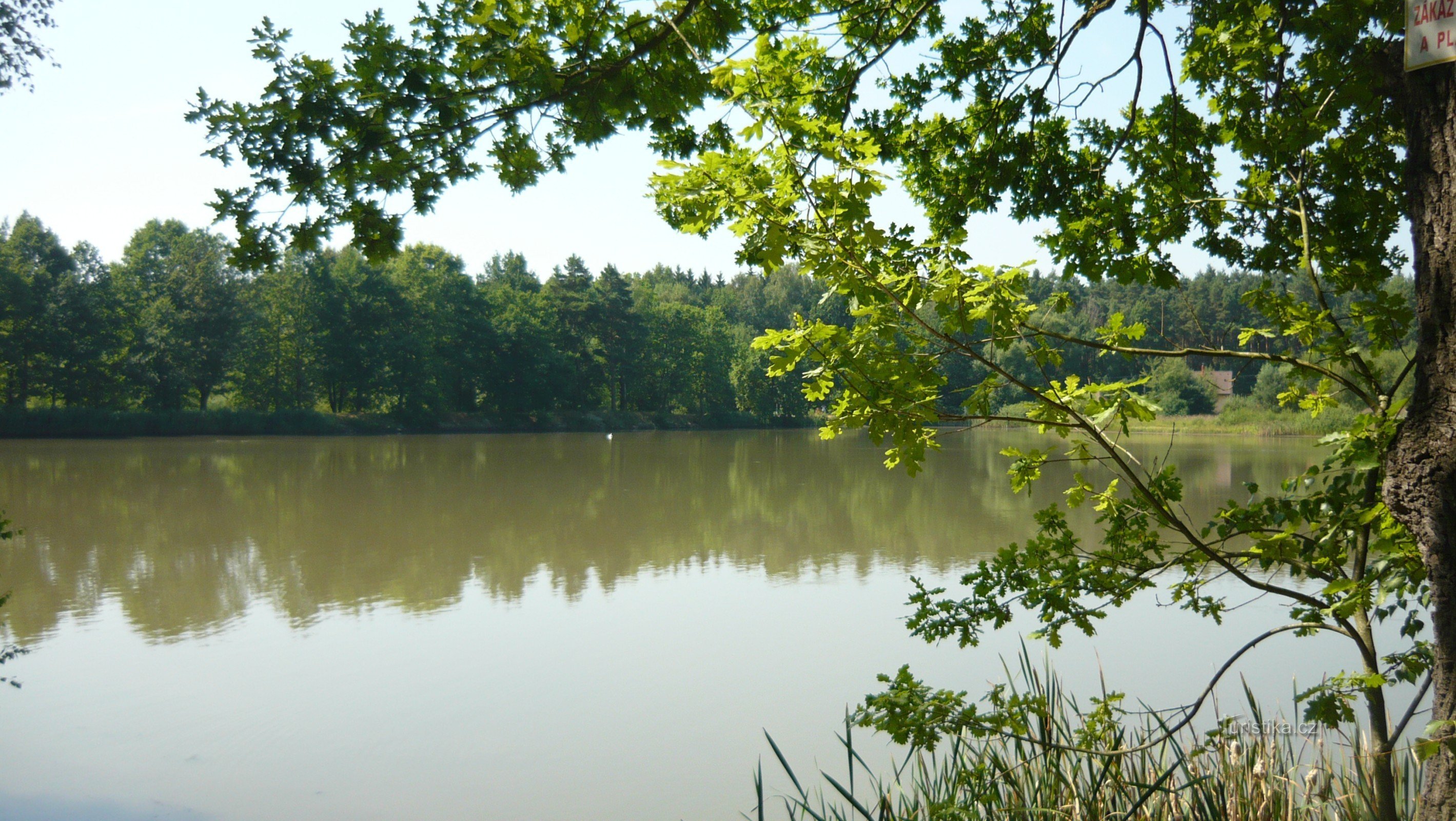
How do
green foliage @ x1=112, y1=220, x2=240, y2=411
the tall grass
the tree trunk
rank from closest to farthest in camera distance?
the tree trunk
the tall grass
green foliage @ x1=112, y1=220, x2=240, y2=411

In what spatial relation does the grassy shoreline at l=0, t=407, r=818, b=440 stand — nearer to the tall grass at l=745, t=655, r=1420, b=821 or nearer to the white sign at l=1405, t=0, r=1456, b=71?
the tall grass at l=745, t=655, r=1420, b=821

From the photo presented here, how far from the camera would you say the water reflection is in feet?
31.8

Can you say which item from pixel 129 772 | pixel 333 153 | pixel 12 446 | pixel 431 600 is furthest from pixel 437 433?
pixel 333 153

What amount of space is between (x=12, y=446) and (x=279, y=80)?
111 feet

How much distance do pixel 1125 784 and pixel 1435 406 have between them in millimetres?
1720

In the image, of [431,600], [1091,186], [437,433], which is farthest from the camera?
[437,433]

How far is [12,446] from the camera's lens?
2952cm

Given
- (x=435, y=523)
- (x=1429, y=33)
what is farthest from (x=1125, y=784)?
(x=435, y=523)

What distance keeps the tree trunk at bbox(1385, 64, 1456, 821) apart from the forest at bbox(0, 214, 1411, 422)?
1133 inches

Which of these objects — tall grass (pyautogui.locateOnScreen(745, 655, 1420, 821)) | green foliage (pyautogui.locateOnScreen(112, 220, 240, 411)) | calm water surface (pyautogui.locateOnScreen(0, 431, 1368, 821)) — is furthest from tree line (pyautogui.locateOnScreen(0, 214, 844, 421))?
tall grass (pyautogui.locateOnScreen(745, 655, 1420, 821))

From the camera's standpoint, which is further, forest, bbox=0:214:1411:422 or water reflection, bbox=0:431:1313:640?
forest, bbox=0:214:1411:422

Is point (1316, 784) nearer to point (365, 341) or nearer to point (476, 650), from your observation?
point (476, 650)

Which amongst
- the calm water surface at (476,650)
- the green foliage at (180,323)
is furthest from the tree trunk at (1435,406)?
the green foliage at (180,323)

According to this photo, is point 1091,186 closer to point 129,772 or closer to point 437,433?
point 129,772
